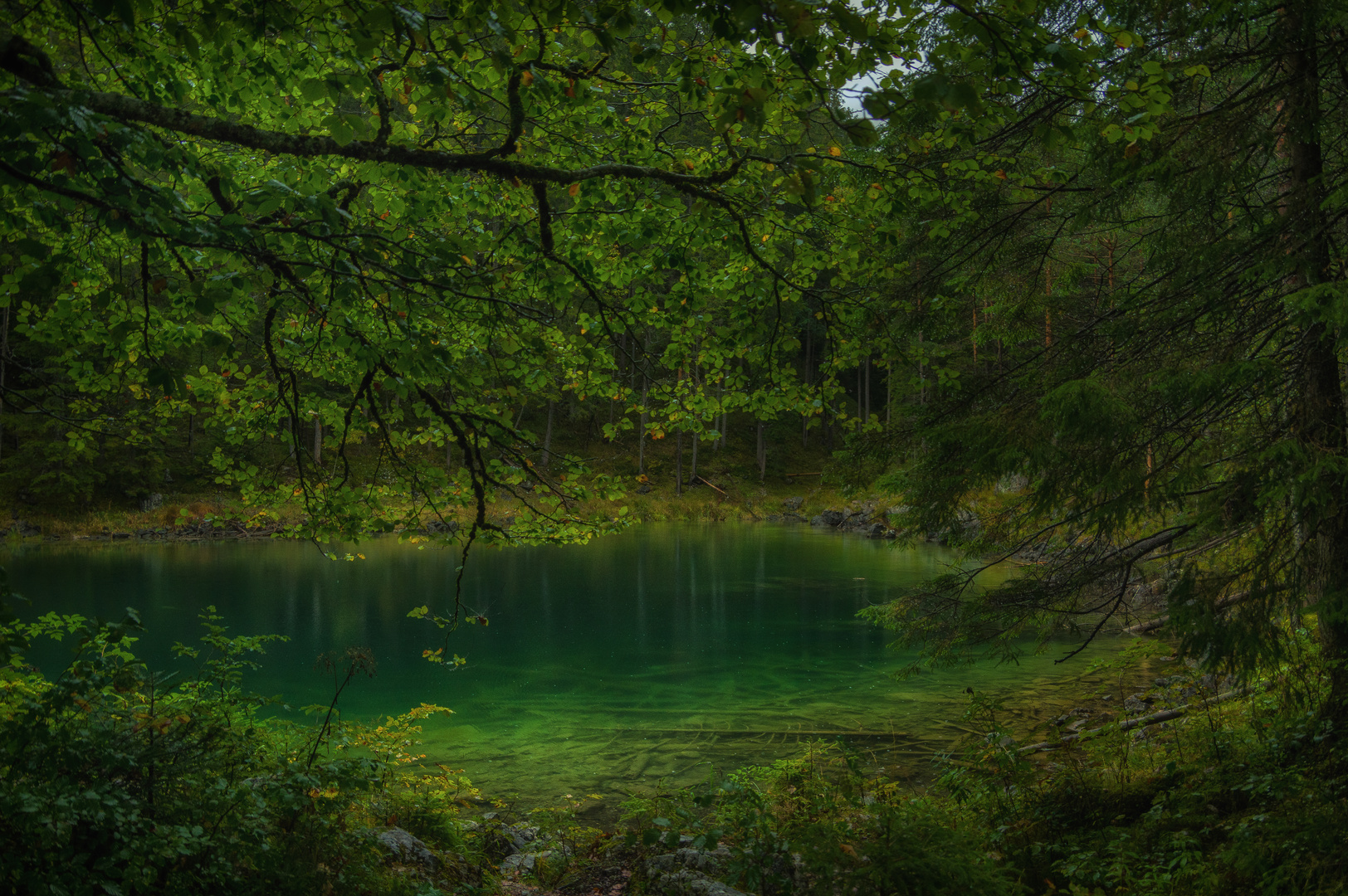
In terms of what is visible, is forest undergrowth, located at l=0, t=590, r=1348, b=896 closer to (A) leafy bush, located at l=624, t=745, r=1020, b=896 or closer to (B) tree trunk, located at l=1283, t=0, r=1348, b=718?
(A) leafy bush, located at l=624, t=745, r=1020, b=896

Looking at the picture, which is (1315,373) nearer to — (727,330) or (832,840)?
(727,330)

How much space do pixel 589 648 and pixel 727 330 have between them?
1027 cm

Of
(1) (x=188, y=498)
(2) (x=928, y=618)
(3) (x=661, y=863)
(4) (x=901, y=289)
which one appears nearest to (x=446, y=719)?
(3) (x=661, y=863)

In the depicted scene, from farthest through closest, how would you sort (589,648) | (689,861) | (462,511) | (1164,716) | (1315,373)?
(462,511)
(589,648)
(1164,716)
(689,861)
(1315,373)

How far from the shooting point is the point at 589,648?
14.0 metres

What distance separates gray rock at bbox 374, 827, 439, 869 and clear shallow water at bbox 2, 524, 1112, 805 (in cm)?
242

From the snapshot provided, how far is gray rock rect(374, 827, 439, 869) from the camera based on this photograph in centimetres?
488

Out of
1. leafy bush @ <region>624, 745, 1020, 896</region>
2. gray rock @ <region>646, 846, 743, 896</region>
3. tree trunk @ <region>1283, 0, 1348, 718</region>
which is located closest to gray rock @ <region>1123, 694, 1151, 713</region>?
leafy bush @ <region>624, 745, 1020, 896</region>

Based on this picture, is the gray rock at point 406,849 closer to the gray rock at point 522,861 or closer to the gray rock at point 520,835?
the gray rock at point 522,861

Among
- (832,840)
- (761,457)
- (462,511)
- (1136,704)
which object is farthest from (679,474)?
(832,840)

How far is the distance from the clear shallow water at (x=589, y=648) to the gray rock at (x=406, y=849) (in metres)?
2.42

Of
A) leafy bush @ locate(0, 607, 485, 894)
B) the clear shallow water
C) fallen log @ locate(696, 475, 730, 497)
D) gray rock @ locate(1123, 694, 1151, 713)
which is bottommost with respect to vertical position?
the clear shallow water

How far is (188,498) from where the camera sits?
2911 centimetres

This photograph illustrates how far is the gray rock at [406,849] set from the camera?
4.88 meters
